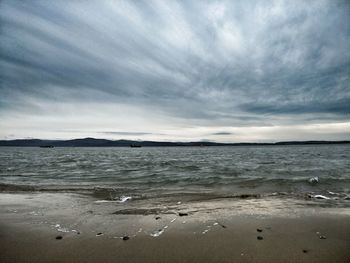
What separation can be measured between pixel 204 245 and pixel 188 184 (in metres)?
9.84

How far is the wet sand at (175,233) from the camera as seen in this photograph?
15.0 ft

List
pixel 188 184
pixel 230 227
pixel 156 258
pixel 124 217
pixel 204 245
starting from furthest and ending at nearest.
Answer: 1. pixel 188 184
2. pixel 124 217
3. pixel 230 227
4. pixel 204 245
5. pixel 156 258

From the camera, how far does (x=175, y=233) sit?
5.79m

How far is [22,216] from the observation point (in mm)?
7418

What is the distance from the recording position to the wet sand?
457 centimetres

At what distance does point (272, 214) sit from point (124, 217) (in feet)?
14.0

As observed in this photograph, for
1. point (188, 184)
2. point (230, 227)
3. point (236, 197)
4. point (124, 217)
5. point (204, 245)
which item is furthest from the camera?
point (188, 184)

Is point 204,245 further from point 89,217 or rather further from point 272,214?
point 89,217

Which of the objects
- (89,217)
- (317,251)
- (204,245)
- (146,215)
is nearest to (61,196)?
(89,217)

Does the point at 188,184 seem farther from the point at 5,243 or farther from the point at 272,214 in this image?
the point at 5,243

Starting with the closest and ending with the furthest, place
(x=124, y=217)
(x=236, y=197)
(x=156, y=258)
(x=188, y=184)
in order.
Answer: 1. (x=156, y=258)
2. (x=124, y=217)
3. (x=236, y=197)
4. (x=188, y=184)

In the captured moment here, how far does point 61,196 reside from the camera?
11.2 meters

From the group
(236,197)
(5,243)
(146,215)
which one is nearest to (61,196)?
(146,215)

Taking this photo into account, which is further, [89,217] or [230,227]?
[89,217]
